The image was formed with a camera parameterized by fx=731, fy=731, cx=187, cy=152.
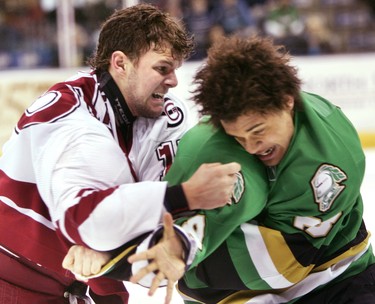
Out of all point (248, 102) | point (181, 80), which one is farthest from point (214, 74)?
point (181, 80)

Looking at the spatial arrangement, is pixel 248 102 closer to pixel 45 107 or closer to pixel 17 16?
pixel 45 107

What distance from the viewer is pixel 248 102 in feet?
5.41

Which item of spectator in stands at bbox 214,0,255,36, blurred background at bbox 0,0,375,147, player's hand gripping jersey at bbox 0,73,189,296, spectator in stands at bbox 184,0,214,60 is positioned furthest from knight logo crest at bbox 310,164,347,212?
spectator in stands at bbox 214,0,255,36

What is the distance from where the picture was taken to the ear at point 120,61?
1996 millimetres

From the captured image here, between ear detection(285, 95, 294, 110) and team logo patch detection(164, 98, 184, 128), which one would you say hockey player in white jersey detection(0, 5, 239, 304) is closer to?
team logo patch detection(164, 98, 184, 128)

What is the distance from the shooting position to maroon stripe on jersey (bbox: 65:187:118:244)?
1610 mm

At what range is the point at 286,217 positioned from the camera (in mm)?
1782

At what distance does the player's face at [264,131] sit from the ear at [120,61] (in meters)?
0.42

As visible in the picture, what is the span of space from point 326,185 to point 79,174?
0.58 meters

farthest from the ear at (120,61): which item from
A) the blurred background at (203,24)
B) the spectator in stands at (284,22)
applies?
the spectator in stands at (284,22)

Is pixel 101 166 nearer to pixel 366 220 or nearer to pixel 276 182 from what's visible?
pixel 276 182

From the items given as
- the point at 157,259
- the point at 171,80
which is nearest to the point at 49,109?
the point at 171,80

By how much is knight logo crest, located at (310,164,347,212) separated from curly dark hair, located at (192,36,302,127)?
0.17m

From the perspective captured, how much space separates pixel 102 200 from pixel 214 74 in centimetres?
39
